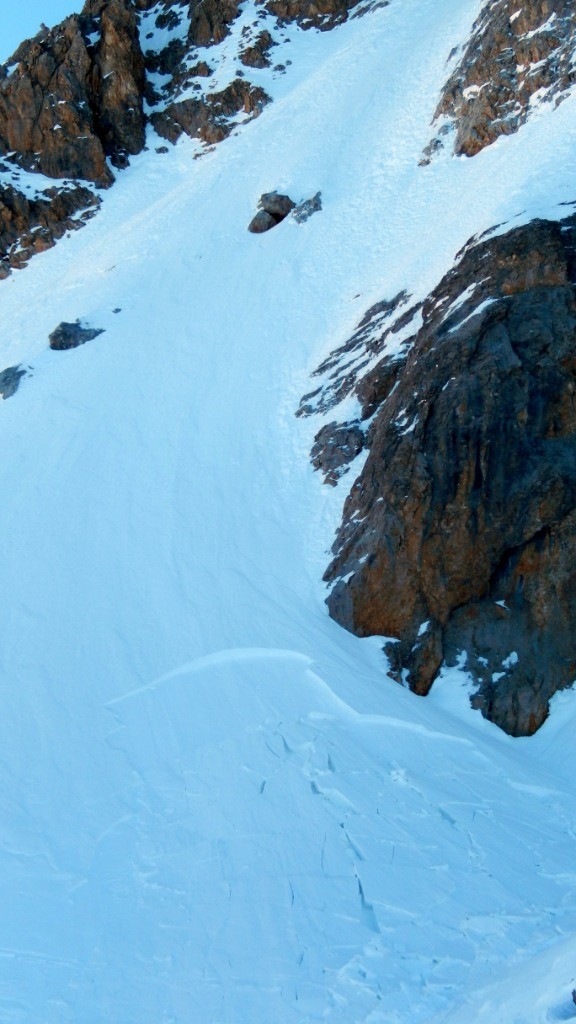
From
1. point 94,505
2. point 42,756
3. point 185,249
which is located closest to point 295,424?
point 94,505

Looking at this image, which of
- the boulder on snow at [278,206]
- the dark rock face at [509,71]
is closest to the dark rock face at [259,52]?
the boulder on snow at [278,206]

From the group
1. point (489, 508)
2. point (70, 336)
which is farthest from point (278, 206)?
point (489, 508)

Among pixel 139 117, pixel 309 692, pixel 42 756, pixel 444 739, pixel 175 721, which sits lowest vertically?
pixel 444 739

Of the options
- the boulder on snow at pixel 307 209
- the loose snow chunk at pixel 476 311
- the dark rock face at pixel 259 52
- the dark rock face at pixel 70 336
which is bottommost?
the loose snow chunk at pixel 476 311

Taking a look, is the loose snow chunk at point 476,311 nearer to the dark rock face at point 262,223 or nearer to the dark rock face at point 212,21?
the dark rock face at point 262,223

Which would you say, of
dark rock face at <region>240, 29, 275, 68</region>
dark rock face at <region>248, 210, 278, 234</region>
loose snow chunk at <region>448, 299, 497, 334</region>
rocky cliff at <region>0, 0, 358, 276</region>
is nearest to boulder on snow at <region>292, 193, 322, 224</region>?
dark rock face at <region>248, 210, 278, 234</region>

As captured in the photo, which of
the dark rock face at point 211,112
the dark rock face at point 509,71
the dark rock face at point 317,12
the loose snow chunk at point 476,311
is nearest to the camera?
the loose snow chunk at point 476,311

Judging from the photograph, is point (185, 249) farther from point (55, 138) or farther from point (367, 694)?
point (367, 694)

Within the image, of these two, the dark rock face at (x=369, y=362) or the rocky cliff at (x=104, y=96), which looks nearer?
the dark rock face at (x=369, y=362)
